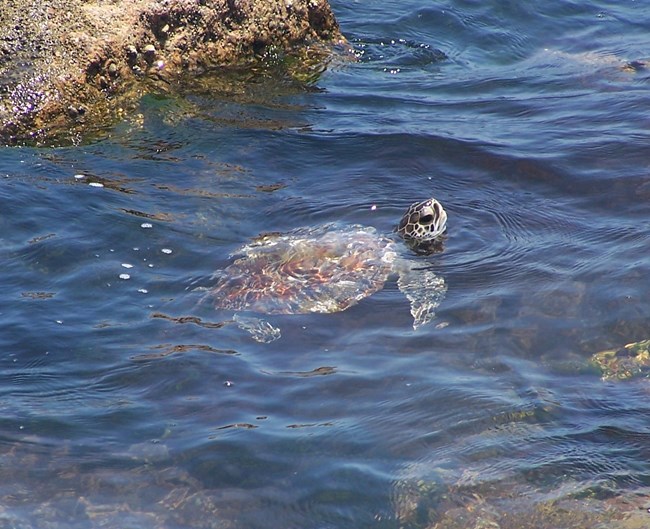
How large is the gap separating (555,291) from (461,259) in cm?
83

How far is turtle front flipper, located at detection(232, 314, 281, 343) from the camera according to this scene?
17.9 ft

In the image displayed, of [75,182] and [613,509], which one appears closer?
[613,509]

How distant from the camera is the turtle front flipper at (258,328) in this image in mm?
5459

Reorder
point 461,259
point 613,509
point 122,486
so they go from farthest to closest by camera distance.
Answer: point 461,259 < point 122,486 < point 613,509

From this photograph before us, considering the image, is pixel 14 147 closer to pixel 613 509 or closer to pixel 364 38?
pixel 364 38

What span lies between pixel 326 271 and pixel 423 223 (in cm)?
82

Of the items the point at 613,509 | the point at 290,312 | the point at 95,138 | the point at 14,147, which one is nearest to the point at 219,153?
the point at 95,138

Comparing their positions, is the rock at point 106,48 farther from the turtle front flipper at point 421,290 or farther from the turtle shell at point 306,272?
the turtle front flipper at point 421,290

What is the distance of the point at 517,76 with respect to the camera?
31.5 ft

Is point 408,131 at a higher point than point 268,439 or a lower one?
higher

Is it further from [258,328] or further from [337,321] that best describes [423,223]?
[258,328]

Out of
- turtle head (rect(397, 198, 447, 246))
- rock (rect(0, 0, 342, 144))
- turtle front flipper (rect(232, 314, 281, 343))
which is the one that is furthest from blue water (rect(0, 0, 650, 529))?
rock (rect(0, 0, 342, 144))

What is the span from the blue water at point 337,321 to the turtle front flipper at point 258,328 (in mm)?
69

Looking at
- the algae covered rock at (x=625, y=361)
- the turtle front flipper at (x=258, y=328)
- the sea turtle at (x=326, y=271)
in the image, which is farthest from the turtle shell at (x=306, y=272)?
the algae covered rock at (x=625, y=361)
